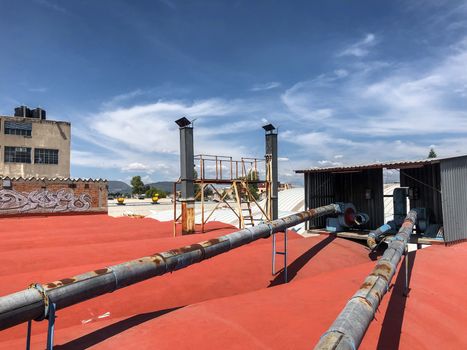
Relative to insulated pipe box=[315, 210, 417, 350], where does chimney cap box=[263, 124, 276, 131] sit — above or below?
above

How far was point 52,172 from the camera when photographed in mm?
47625

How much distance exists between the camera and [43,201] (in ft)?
107

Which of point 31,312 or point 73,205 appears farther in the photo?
point 73,205

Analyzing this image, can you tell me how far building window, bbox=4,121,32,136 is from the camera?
46156mm

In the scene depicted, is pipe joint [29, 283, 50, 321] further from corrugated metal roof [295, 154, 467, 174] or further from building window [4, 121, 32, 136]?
building window [4, 121, 32, 136]

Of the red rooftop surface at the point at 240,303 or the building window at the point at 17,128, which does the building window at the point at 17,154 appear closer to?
the building window at the point at 17,128

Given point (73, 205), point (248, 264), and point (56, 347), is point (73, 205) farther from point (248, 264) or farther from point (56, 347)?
point (56, 347)

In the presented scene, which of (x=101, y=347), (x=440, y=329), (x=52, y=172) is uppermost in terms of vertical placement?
(x=52, y=172)

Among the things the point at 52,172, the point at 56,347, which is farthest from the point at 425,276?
the point at 52,172

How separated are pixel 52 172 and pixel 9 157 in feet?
18.5

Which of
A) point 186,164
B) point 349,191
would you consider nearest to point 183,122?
point 186,164

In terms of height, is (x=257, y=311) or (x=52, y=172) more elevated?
(x=52, y=172)

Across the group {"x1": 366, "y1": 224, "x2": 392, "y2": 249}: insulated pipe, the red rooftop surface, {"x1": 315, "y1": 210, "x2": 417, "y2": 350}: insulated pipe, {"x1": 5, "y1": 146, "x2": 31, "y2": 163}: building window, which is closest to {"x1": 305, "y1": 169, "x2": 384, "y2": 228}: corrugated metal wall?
{"x1": 366, "y1": 224, "x2": 392, "y2": 249}: insulated pipe

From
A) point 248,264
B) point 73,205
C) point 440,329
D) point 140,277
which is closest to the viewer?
point 140,277
